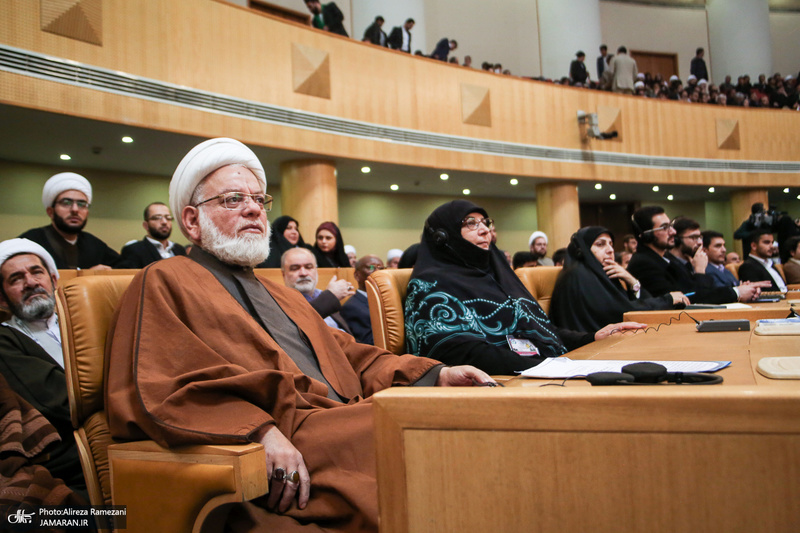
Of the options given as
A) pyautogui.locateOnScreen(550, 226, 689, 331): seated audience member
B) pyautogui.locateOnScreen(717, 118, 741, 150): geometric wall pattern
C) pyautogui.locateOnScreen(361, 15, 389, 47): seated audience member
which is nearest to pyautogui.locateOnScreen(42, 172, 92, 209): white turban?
pyautogui.locateOnScreen(550, 226, 689, 331): seated audience member

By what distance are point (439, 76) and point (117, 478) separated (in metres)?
8.74

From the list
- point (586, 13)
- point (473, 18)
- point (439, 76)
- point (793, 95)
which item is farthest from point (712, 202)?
point (439, 76)

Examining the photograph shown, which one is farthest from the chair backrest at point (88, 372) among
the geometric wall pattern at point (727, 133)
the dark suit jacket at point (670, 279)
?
the geometric wall pattern at point (727, 133)

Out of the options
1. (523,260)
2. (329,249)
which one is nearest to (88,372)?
(329,249)

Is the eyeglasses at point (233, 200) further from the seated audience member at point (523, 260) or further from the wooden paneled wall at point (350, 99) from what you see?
the seated audience member at point (523, 260)

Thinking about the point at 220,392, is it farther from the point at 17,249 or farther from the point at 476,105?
the point at 476,105

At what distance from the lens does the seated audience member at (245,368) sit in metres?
1.25

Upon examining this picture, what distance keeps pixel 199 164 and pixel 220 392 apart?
0.83 m

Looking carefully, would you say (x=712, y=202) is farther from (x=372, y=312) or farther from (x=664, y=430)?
(x=664, y=430)

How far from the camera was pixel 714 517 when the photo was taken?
0.64 meters

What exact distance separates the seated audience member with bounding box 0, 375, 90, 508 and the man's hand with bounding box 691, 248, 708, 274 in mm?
4142

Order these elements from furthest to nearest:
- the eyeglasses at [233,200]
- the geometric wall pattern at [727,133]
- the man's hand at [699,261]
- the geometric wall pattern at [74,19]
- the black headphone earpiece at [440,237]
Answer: the geometric wall pattern at [727,133] < the geometric wall pattern at [74,19] < the man's hand at [699,261] < the black headphone earpiece at [440,237] < the eyeglasses at [233,200]

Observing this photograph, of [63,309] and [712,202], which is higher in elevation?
[712,202]

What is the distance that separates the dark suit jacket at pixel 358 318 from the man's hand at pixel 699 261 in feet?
8.31
